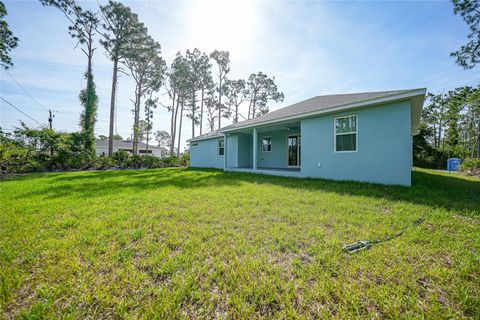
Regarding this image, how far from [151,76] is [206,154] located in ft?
40.0

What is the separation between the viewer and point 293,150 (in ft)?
35.2

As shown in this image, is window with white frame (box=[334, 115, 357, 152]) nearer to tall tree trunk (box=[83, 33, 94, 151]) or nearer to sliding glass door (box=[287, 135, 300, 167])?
sliding glass door (box=[287, 135, 300, 167])

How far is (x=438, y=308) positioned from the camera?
1369 mm

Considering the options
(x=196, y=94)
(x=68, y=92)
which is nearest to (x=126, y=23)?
(x=196, y=94)

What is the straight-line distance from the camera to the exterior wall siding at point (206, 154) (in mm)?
13359

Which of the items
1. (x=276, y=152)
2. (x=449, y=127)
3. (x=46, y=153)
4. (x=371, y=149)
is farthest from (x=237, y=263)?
(x=449, y=127)

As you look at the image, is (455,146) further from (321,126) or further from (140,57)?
(140,57)

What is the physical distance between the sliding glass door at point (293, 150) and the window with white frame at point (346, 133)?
12.2 ft

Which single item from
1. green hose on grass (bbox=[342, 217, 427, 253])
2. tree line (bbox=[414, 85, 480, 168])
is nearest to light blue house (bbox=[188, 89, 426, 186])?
green hose on grass (bbox=[342, 217, 427, 253])

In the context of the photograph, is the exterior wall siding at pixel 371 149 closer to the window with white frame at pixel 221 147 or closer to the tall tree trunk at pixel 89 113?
the window with white frame at pixel 221 147

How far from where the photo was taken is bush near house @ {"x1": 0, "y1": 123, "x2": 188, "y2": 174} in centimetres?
1102

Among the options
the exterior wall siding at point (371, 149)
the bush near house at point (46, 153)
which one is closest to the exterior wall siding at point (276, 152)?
the exterior wall siding at point (371, 149)

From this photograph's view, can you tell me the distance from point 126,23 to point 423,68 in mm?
20840

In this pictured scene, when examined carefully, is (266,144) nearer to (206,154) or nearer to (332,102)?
(206,154)
